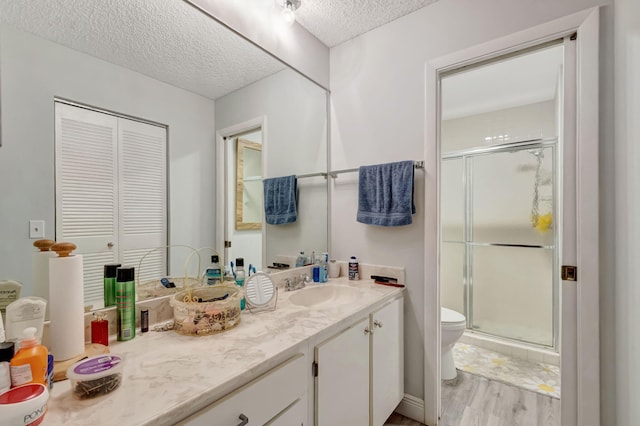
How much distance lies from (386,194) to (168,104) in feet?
3.85

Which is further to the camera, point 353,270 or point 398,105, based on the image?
point 353,270

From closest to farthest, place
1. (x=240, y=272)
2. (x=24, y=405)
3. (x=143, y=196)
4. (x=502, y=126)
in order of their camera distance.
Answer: (x=24, y=405), (x=143, y=196), (x=240, y=272), (x=502, y=126)

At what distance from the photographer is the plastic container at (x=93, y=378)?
638 millimetres

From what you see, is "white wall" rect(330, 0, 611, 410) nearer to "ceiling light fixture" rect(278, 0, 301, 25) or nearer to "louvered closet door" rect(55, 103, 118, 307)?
"ceiling light fixture" rect(278, 0, 301, 25)

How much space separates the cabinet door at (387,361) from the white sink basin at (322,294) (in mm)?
199

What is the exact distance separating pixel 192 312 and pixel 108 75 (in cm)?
88

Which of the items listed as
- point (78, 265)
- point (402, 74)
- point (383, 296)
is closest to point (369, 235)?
point (383, 296)

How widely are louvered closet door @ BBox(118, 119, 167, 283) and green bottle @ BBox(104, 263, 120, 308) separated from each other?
0.06 metres

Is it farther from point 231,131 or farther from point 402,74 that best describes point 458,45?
point 231,131

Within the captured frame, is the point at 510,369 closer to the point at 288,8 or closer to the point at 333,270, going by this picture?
the point at 333,270

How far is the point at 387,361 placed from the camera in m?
1.47

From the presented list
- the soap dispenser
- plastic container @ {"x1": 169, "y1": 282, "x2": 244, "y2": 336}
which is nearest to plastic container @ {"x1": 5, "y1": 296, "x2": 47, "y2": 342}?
plastic container @ {"x1": 169, "y1": 282, "x2": 244, "y2": 336}

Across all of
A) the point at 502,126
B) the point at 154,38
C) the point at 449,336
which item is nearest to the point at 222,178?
the point at 154,38

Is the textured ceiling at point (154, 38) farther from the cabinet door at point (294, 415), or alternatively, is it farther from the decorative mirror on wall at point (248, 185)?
the cabinet door at point (294, 415)
